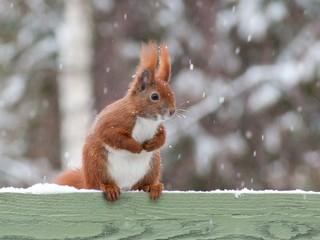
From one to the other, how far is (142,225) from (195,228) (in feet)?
0.48

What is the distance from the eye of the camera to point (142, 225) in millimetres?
2527

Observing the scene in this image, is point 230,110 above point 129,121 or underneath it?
above

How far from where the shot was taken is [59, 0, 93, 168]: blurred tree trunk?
8391 millimetres

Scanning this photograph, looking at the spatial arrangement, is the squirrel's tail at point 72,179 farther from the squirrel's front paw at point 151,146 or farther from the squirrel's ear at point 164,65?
the squirrel's ear at point 164,65

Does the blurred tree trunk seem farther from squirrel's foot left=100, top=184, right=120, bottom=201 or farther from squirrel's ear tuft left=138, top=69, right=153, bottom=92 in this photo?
squirrel's foot left=100, top=184, right=120, bottom=201

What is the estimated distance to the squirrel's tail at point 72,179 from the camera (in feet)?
9.77

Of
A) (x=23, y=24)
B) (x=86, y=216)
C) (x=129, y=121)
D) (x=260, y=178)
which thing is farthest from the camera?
(x=23, y=24)

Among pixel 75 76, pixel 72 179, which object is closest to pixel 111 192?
pixel 72 179

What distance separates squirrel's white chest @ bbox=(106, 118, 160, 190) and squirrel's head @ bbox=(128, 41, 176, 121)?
9 centimetres

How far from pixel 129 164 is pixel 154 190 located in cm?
27

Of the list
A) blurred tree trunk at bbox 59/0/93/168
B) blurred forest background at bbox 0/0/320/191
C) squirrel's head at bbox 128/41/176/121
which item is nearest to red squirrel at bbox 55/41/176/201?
squirrel's head at bbox 128/41/176/121

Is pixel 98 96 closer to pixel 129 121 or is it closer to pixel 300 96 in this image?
pixel 300 96

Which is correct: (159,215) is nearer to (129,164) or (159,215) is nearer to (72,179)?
→ (129,164)

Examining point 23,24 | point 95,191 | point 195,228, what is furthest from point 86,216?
point 23,24
